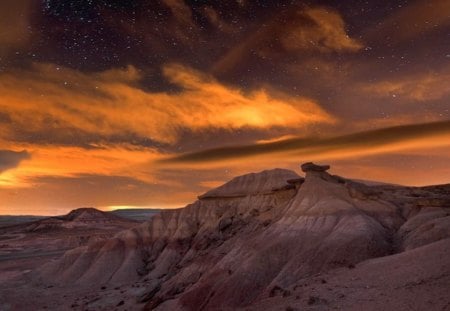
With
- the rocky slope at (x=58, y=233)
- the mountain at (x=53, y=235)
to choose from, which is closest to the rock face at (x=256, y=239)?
the mountain at (x=53, y=235)

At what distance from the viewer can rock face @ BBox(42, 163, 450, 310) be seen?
105 feet

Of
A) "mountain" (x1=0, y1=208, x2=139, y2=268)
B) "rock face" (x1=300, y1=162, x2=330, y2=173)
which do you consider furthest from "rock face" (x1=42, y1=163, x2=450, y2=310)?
"mountain" (x1=0, y1=208, x2=139, y2=268)

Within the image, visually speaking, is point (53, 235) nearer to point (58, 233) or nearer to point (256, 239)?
point (58, 233)

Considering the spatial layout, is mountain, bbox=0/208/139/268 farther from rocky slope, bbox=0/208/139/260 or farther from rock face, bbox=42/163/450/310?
rock face, bbox=42/163/450/310

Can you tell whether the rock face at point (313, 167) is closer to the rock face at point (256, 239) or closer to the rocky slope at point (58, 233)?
the rock face at point (256, 239)

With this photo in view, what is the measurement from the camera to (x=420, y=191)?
140 feet

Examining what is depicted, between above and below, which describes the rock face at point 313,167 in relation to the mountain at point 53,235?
above

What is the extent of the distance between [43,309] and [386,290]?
1636 inches

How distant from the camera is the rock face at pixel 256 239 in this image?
A: 105ft

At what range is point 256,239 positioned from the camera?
128 ft

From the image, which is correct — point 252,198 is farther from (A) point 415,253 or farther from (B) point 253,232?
(A) point 415,253

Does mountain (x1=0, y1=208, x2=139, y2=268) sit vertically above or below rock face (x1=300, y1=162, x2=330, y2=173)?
below

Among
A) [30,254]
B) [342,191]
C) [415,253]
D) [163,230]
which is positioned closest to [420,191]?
[342,191]

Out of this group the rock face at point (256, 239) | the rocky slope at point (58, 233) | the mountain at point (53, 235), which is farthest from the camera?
the rocky slope at point (58, 233)
